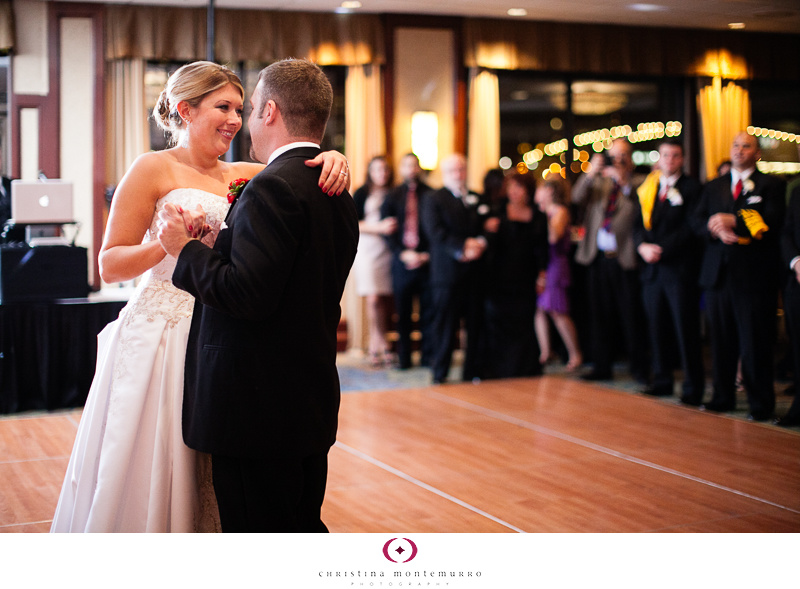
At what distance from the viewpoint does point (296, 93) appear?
67.2 inches

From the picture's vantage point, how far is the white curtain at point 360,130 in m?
6.80

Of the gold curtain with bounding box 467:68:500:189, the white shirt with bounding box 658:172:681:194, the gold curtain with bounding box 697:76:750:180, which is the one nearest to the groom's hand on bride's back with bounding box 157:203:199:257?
the gold curtain with bounding box 697:76:750:180

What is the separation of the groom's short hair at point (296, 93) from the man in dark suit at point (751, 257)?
3227 mm

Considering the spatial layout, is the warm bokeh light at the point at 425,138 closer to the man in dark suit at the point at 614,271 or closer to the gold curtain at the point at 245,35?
the gold curtain at the point at 245,35

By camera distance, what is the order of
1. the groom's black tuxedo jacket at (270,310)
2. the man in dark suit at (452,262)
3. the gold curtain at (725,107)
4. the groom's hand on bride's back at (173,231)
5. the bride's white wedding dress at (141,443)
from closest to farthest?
the groom's black tuxedo jacket at (270,310), the groom's hand on bride's back at (173,231), the bride's white wedding dress at (141,443), the gold curtain at (725,107), the man in dark suit at (452,262)

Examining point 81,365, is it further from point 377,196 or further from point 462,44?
point 462,44

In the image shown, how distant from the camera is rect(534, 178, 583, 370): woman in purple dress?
239 inches

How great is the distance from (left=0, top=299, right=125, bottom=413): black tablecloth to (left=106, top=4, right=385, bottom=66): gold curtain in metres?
2.50

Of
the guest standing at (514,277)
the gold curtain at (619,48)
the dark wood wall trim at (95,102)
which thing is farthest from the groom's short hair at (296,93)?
the dark wood wall trim at (95,102)

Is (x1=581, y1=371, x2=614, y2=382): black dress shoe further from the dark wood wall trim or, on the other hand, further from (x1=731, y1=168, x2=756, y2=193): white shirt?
the dark wood wall trim

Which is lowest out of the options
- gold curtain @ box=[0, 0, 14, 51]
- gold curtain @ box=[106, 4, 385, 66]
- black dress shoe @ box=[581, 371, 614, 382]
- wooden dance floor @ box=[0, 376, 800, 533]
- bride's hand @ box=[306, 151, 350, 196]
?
wooden dance floor @ box=[0, 376, 800, 533]

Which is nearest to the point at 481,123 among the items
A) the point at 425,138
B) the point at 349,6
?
the point at 425,138

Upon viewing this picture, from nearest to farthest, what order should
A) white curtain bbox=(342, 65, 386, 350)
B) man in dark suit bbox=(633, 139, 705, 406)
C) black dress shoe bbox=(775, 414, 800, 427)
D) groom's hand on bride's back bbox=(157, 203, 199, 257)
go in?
groom's hand on bride's back bbox=(157, 203, 199, 257), black dress shoe bbox=(775, 414, 800, 427), man in dark suit bbox=(633, 139, 705, 406), white curtain bbox=(342, 65, 386, 350)

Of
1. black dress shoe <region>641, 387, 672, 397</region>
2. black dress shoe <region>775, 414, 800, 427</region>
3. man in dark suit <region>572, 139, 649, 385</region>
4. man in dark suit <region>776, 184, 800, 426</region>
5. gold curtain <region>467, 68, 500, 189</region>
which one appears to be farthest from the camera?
gold curtain <region>467, 68, 500, 189</region>
